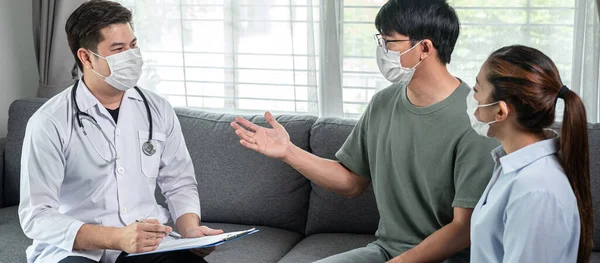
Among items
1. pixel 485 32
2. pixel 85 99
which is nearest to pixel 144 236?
pixel 85 99

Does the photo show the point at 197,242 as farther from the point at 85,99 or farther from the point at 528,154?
the point at 528,154

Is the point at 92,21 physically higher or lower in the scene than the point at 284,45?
higher

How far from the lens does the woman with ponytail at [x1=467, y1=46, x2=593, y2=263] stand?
1.51 m

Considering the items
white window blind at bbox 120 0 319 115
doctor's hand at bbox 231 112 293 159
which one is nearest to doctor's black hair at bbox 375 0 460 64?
doctor's hand at bbox 231 112 293 159

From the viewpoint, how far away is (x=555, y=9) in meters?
2.82

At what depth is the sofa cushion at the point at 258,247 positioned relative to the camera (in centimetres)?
251

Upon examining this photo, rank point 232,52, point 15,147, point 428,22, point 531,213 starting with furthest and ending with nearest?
1. point 232,52
2. point 15,147
3. point 428,22
4. point 531,213

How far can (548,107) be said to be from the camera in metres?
1.58

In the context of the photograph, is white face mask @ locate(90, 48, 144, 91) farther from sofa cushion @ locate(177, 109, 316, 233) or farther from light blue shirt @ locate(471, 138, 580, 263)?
light blue shirt @ locate(471, 138, 580, 263)

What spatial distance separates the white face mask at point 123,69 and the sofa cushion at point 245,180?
27.9 inches

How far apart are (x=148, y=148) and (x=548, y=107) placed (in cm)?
114

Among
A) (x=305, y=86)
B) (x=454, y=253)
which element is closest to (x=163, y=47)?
(x=305, y=86)

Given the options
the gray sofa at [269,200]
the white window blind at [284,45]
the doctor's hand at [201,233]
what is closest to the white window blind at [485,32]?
the white window blind at [284,45]

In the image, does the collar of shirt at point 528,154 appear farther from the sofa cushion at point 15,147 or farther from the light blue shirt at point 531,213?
the sofa cushion at point 15,147
